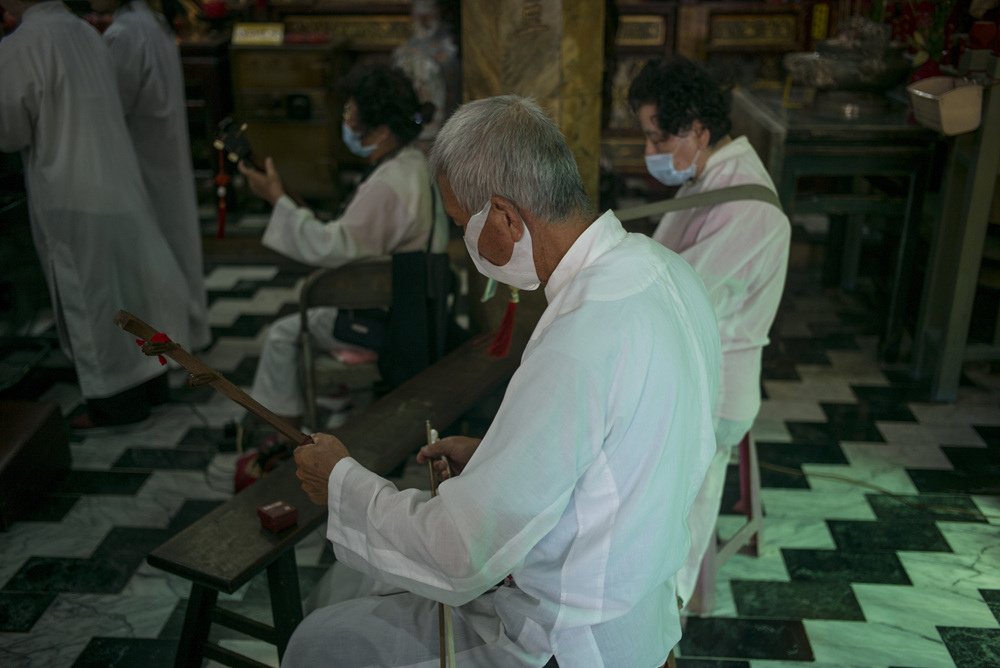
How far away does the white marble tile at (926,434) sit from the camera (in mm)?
4184

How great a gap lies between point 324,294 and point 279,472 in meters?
0.98

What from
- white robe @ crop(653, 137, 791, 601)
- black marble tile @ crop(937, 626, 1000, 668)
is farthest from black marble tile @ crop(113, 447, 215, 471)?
black marble tile @ crop(937, 626, 1000, 668)

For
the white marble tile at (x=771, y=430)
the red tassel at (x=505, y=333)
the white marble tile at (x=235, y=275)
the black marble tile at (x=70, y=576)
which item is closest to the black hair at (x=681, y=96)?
the red tassel at (x=505, y=333)

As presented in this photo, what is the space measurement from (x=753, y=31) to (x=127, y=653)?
686cm

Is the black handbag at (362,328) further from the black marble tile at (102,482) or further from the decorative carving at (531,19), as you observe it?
the decorative carving at (531,19)

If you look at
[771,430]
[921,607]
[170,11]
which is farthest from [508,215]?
[170,11]

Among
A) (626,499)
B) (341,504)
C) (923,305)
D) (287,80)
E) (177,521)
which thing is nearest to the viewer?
(626,499)

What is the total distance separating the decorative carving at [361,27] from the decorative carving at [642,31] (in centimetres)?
173

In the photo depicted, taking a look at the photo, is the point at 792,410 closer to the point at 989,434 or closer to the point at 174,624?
the point at 989,434

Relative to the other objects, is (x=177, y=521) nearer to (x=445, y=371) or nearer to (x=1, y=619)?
(x=1, y=619)

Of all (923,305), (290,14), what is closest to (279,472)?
(923,305)

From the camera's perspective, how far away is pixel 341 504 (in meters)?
1.83

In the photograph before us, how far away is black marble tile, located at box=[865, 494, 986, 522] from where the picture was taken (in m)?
3.62

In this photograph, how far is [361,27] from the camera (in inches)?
327
